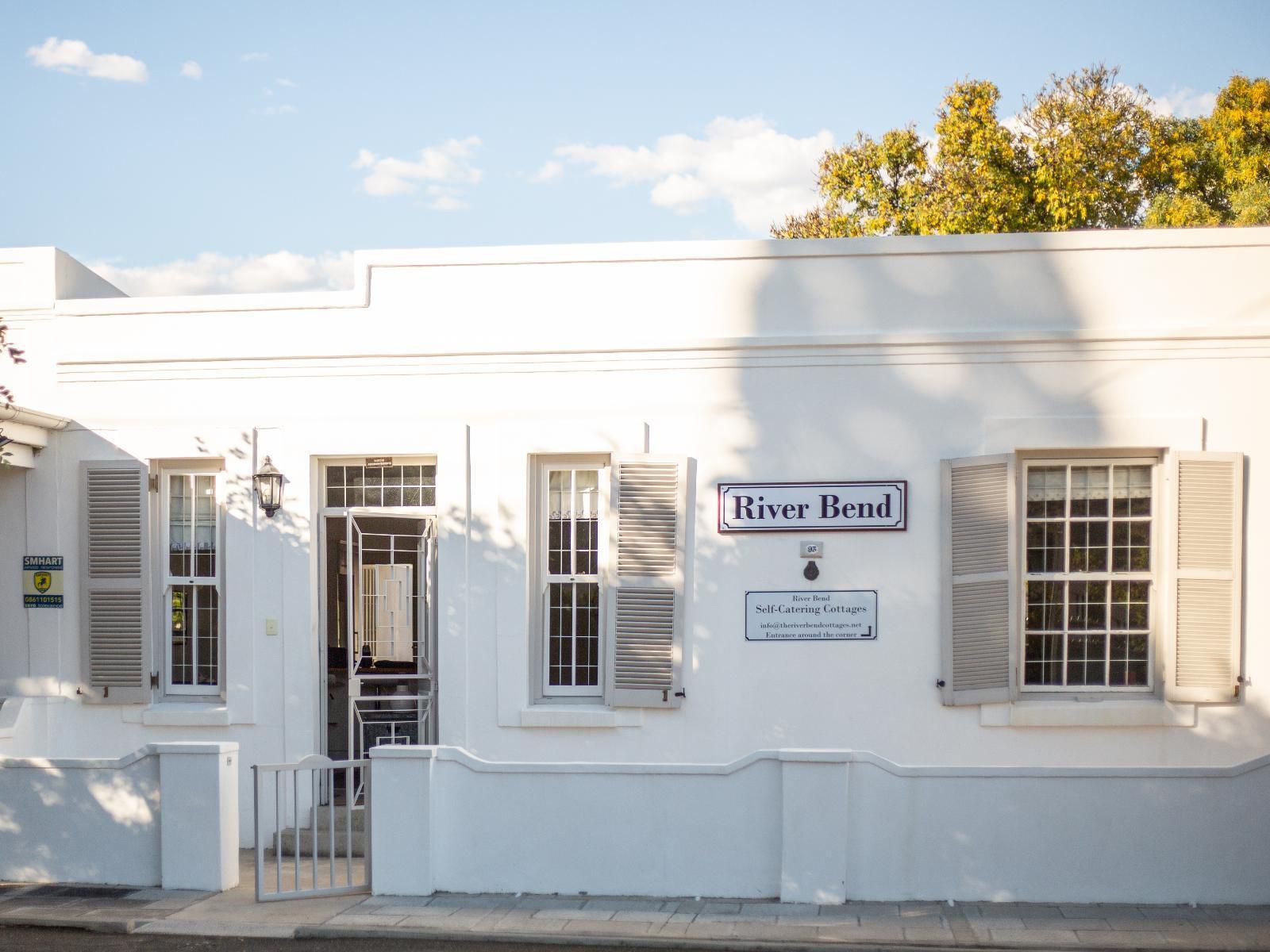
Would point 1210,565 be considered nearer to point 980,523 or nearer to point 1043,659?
point 1043,659

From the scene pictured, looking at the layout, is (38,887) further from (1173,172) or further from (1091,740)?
(1173,172)

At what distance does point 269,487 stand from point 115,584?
4.67 feet

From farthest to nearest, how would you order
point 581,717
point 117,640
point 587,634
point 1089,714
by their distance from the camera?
point 117,640 → point 587,634 → point 581,717 → point 1089,714

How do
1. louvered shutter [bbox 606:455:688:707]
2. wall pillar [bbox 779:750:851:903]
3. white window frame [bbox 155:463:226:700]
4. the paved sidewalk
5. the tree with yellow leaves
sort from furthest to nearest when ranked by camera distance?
the tree with yellow leaves < white window frame [bbox 155:463:226:700] < louvered shutter [bbox 606:455:688:707] < wall pillar [bbox 779:750:851:903] < the paved sidewalk

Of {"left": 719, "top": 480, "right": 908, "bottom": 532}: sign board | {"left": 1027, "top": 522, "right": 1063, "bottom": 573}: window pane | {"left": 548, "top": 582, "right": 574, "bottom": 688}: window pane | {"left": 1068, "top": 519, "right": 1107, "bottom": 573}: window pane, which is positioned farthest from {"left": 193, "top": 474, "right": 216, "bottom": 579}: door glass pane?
{"left": 1068, "top": 519, "right": 1107, "bottom": 573}: window pane

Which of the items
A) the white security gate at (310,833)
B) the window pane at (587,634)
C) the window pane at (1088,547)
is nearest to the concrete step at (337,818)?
the white security gate at (310,833)

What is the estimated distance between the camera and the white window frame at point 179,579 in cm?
996

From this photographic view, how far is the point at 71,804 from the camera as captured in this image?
325 inches

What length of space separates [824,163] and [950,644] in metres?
15.7

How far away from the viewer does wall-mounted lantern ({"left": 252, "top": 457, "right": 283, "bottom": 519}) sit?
966 cm

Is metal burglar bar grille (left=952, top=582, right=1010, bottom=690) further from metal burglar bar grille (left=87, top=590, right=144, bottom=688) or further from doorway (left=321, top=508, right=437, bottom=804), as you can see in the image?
metal burglar bar grille (left=87, top=590, right=144, bottom=688)

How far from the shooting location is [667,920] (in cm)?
721

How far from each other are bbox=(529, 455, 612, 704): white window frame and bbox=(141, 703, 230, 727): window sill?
2.35 meters

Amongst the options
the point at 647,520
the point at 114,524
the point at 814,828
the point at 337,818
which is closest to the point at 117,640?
the point at 114,524
